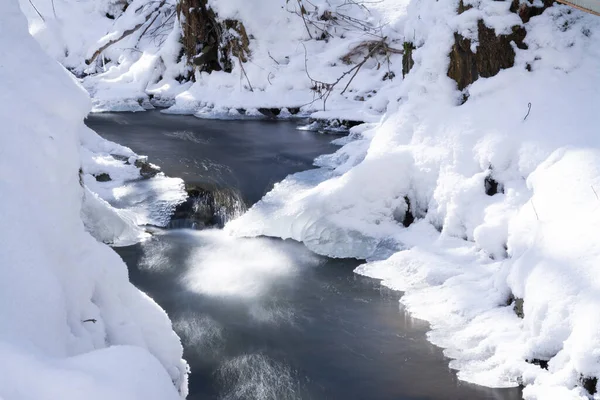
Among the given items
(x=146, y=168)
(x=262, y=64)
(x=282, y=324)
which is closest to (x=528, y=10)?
(x=282, y=324)

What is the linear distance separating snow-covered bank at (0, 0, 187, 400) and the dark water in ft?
4.49

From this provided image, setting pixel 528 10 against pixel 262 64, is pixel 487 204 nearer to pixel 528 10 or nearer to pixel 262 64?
pixel 528 10

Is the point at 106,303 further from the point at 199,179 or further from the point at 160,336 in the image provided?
the point at 199,179

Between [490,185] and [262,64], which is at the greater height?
[490,185]

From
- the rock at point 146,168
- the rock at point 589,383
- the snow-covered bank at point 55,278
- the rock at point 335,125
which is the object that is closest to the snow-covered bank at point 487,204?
the rock at point 589,383

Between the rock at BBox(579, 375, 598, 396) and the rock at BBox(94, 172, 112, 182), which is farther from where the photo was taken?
the rock at BBox(94, 172, 112, 182)

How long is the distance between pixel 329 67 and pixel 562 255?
11472 mm

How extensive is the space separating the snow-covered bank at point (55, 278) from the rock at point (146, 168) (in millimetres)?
6005

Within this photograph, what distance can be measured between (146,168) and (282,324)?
5.22m

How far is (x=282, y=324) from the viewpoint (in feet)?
16.7

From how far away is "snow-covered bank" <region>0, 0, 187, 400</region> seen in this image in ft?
Result: 5.93

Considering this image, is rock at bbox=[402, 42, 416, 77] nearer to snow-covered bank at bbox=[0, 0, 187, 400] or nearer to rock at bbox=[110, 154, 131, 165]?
rock at bbox=[110, 154, 131, 165]

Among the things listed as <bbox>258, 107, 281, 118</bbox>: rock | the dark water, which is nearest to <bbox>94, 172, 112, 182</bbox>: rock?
the dark water

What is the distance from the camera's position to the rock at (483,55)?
659 centimetres
